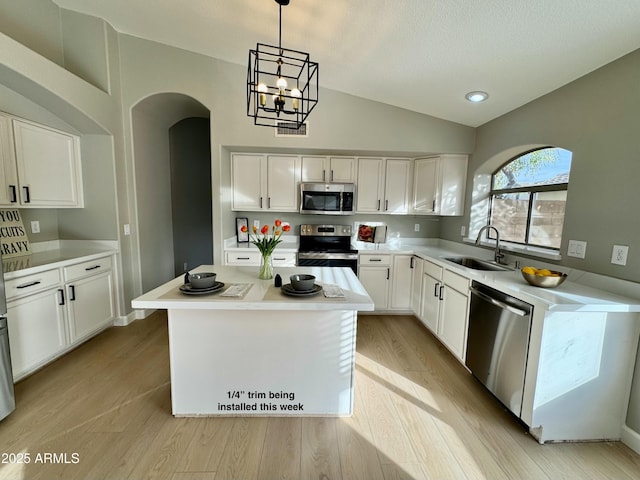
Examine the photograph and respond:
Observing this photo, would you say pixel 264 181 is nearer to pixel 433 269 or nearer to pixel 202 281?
pixel 202 281

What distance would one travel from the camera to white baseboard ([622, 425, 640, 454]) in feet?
5.15

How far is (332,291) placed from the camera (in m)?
1.65

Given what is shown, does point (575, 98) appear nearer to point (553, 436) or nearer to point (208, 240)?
point (553, 436)

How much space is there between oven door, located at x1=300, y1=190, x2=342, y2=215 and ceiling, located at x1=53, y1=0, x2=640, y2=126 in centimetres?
126

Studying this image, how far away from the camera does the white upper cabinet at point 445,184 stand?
332cm

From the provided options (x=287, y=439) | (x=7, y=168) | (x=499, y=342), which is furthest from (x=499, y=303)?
(x=7, y=168)

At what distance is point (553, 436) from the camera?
5.33 ft

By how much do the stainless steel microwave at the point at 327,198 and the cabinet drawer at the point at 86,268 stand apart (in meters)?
2.25

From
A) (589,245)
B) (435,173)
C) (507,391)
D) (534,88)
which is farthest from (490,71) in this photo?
(507,391)

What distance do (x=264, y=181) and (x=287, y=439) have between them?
278cm

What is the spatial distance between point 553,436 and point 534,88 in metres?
2.61

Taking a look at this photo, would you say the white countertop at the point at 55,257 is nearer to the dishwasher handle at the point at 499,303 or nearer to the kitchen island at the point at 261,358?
the kitchen island at the point at 261,358

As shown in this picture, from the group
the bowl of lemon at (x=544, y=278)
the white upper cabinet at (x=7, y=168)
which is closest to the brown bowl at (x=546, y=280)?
the bowl of lemon at (x=544, y=278)

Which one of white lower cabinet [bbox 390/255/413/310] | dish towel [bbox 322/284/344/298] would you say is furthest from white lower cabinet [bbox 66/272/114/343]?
white lower cabinet [bbox 390/255/413/310]
